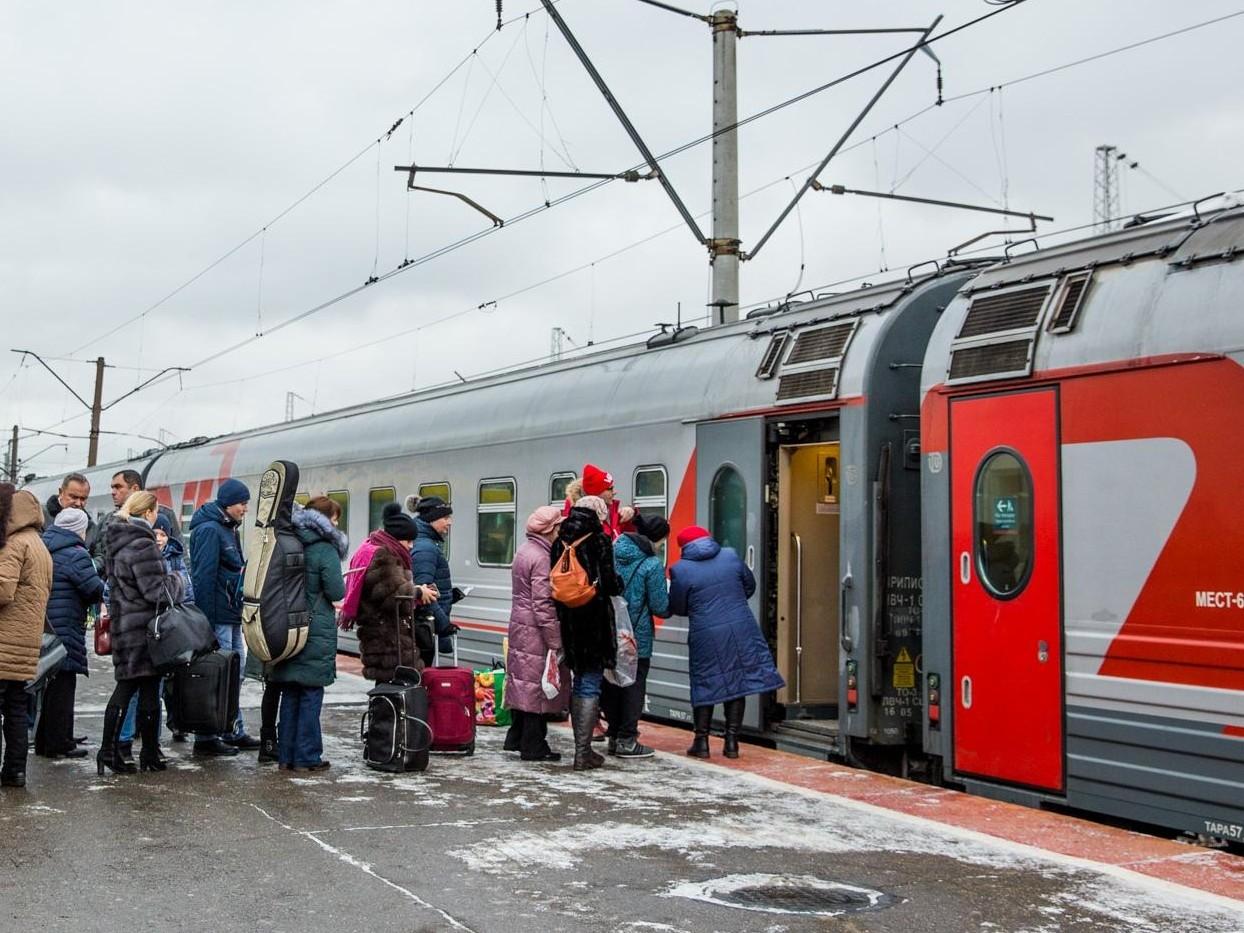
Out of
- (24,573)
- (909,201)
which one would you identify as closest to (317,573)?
(24,573)

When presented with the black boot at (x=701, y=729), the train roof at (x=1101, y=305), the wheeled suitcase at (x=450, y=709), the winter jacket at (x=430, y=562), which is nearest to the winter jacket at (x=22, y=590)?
→ the wheeled suitcase at (x=450, y=709)

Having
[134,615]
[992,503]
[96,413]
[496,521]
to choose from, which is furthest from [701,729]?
[96,413]

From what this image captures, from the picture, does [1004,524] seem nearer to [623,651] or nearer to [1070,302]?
[1070,302]

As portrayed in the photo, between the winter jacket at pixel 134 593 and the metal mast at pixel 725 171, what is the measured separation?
701 cm

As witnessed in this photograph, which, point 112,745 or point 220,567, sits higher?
point 220,567

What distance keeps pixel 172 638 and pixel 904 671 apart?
4.48m

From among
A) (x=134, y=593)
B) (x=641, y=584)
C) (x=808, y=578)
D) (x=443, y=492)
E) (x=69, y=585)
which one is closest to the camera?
(x=134, y=593)

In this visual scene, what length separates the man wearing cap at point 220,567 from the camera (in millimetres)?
9453

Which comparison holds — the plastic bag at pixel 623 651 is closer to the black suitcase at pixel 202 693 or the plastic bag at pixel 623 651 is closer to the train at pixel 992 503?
the train at pixel 992 503

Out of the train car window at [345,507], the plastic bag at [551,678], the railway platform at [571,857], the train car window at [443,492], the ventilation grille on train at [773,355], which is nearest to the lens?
the railway platform at [571,857]

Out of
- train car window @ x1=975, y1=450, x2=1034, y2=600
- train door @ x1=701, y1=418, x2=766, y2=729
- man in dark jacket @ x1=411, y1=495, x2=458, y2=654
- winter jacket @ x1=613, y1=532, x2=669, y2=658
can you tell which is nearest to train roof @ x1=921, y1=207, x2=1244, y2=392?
train car window @ x1=975, y1=450, x2=1034, y2=600

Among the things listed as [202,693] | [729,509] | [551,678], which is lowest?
[202,693]

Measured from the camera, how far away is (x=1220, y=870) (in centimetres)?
621

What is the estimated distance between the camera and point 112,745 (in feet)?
27.6
